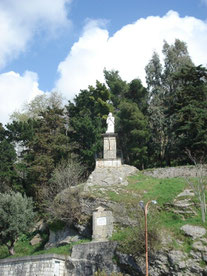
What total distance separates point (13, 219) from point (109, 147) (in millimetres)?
9855

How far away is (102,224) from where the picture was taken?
2266 centimetres

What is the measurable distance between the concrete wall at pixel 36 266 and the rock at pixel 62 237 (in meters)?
2.35

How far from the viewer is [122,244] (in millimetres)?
19859

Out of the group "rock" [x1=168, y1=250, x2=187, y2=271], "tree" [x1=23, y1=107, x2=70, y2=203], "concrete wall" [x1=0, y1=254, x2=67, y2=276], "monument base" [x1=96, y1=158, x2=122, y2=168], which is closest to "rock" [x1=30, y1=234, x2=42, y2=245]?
"tree" [x1=23, y1=107, x2=70, y2=203]

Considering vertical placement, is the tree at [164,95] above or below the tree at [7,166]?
above

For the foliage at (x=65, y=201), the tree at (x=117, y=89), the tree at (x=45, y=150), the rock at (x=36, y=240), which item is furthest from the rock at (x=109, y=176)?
the tree at (x=117, y=89)

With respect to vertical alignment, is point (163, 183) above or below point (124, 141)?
below

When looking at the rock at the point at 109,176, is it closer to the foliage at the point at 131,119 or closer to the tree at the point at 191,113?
the tree at the point at 191,113

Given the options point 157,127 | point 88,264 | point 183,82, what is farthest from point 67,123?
point 88,264

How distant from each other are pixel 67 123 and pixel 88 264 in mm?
21187

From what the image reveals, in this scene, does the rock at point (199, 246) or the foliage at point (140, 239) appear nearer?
the rock at point (199, 246)

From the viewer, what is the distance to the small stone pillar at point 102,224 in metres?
22.3

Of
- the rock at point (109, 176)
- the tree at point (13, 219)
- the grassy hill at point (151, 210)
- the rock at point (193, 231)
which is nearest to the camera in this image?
the rock at point (193, 231)

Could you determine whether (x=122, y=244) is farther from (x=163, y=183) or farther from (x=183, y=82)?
(x=183, y=82)
